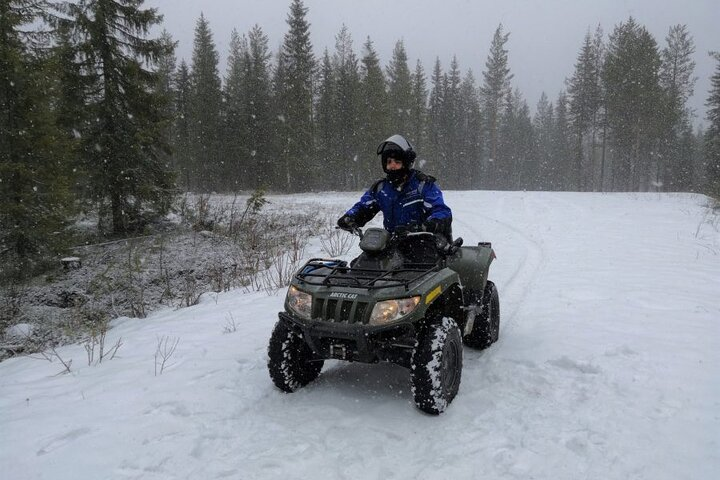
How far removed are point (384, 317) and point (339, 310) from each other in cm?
35

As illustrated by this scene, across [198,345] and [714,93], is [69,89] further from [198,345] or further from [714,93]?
[714,93]

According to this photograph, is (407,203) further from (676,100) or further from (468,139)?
(468,139)

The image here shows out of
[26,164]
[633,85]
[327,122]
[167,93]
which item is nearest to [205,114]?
[327,122]

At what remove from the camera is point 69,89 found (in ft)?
48.8

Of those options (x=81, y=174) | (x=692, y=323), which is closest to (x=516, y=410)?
(x=692, y=323)

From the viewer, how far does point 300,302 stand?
368 cm

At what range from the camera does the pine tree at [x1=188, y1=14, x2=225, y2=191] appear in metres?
34.4

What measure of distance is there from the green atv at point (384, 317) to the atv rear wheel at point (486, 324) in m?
0.20

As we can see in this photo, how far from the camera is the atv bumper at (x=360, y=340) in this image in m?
3.28

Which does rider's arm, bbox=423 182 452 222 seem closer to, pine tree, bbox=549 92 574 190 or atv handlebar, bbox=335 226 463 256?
atv handlebar, bbox=335 226 463 256

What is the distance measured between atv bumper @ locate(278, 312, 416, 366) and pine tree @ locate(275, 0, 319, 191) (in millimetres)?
31939

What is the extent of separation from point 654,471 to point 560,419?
0.69 meters

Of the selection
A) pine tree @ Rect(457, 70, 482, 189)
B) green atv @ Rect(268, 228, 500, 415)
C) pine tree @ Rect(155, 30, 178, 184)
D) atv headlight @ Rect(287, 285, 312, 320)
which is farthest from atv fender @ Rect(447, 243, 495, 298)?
pine tree @ Rect(457, 70, 482, 189)

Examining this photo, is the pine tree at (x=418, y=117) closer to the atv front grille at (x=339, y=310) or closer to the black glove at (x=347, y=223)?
the black glove at (x=347, y=223)
